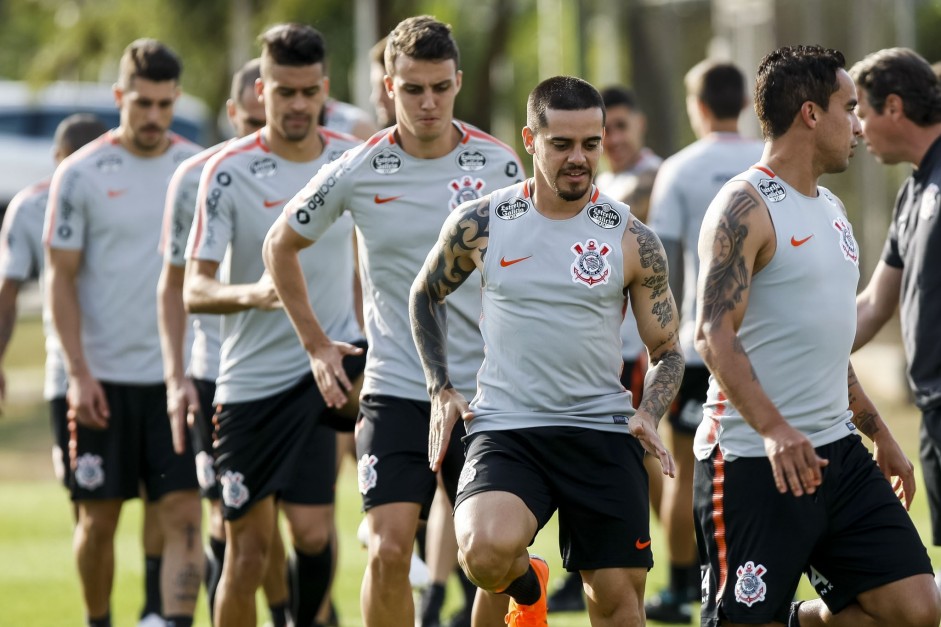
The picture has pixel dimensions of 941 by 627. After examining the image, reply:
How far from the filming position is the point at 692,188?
31.0 ft

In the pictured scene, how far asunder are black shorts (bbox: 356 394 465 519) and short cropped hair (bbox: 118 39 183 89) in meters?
2.58

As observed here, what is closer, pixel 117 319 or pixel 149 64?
pixel 149 64

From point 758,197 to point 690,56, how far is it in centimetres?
2083

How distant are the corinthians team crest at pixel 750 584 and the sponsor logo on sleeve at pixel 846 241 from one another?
1.11 metres

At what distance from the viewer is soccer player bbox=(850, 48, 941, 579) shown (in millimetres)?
7219

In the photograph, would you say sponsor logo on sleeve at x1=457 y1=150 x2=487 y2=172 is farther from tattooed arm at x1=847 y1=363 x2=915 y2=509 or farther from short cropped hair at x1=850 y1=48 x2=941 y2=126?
tattooed arm at x1=847 y1=363 x2=915 y2=509

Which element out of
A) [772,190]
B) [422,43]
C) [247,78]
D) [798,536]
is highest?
[422,43]

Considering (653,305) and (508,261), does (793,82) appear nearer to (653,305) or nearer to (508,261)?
(653,305)

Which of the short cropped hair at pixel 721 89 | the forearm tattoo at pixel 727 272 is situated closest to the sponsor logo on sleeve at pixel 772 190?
the forearm tattoo at pixel 727 272

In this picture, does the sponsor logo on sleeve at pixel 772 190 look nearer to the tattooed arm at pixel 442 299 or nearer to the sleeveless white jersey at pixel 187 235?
the tattooed arm at pixel 442 299

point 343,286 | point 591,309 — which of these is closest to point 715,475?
point 591,309

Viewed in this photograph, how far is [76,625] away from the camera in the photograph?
380 inches

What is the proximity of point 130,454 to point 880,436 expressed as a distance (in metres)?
4.18

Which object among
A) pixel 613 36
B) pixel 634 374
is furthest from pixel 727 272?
pixel 613 36
